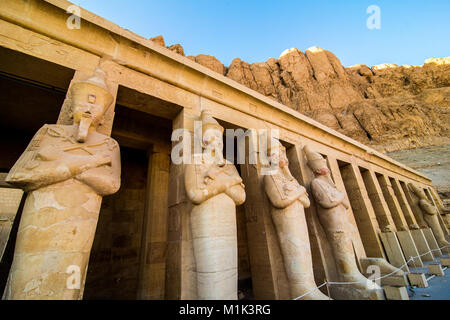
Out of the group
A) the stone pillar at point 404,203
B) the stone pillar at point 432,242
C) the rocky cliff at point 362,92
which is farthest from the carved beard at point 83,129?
the rocky cliff at point 362,92

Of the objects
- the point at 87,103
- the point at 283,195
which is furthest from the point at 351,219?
the point at 87,103

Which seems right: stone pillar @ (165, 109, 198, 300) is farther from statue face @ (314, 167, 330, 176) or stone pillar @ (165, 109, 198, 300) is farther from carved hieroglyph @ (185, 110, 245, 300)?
statue face @ (314, 167, 330, 176)

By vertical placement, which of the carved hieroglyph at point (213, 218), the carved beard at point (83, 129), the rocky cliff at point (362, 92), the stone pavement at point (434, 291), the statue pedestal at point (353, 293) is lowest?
the stone pavement at point (434, 291)

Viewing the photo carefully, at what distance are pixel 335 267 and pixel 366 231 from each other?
2588 mm

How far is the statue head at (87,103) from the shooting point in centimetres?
201

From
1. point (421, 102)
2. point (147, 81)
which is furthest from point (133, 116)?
point (421, 102)

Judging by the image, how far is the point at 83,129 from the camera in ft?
6.49

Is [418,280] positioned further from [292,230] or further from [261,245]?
[261,245]

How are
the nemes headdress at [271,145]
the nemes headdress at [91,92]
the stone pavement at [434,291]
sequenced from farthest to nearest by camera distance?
the nemes headdress at [271,145] < the stone pavement at [434,291] < the nemes headdress at [91,92]

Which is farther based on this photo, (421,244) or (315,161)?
(421,244)

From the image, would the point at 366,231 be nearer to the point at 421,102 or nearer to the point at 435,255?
the point at 435,255

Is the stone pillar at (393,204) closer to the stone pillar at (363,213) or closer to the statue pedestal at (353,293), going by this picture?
the stone pillar at (363,213)

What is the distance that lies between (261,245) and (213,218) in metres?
1.53
